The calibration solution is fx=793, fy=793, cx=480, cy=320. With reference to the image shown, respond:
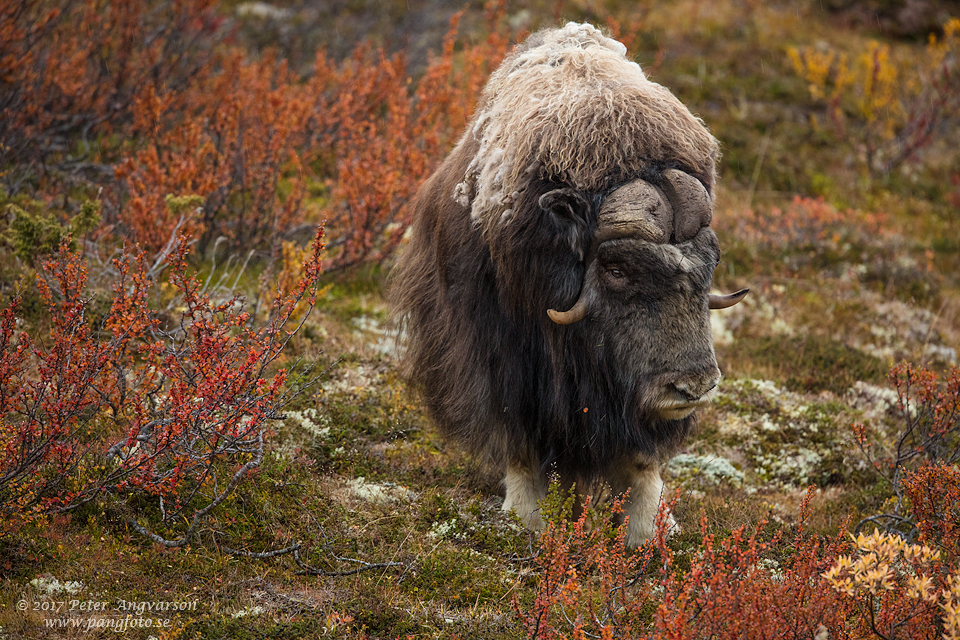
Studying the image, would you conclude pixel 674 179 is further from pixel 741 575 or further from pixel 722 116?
pixel 722 116

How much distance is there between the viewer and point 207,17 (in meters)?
9.08

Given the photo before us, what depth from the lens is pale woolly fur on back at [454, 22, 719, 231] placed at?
3105mm

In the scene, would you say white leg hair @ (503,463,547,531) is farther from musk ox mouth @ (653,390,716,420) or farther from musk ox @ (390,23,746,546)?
musk ox mouth @ (653,390,716,420)

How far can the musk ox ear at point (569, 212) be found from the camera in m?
3.01

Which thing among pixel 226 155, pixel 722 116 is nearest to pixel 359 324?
pixel 226 155

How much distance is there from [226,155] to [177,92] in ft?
7.70

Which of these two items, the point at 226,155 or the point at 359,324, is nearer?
the point at 359,324

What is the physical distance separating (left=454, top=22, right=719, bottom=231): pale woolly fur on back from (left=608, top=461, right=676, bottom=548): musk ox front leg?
54.2 inches

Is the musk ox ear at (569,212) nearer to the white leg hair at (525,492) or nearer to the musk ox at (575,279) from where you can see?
the musk ox at (575,279)

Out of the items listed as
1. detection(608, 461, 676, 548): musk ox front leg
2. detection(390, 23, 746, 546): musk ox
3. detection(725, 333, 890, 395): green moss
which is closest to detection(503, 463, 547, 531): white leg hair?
detection(390, 23, 746, 546): musk ox

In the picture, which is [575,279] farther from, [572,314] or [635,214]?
[635,214]

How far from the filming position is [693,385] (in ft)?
9.93

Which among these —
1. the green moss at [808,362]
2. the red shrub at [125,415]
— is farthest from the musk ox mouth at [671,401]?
the green moss at [808,362]

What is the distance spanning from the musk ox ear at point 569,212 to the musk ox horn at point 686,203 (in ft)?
1.12
